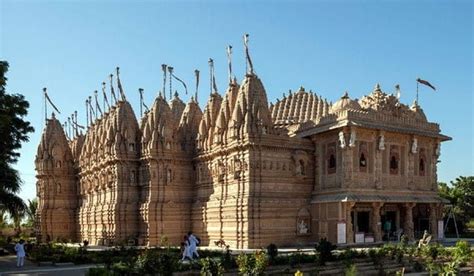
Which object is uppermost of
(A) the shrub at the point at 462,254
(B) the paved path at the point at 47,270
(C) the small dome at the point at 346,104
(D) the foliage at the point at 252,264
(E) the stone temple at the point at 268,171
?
(C) the small dome at the point at 346,104

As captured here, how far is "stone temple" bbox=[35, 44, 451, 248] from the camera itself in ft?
121

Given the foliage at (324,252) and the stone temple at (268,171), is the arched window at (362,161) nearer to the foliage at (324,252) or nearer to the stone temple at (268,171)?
the stone temple at (268,171)

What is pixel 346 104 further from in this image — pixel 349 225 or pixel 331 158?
pixel 349 225

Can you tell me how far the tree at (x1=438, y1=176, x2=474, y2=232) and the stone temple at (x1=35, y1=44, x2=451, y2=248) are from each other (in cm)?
1719

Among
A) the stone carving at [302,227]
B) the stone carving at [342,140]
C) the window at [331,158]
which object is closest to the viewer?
the stone carving at [342,140]

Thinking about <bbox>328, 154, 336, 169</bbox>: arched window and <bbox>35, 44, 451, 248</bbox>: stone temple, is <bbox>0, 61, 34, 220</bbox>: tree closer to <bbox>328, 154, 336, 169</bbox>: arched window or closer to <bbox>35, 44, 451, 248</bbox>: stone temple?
<bbox>35, 44, 451, 248</bbox>: stone temple

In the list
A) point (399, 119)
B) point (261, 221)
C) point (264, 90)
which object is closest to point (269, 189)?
point (261, 221)

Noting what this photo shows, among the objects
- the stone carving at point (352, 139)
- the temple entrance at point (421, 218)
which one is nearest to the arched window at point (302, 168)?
the stone carving at point (352, 139)

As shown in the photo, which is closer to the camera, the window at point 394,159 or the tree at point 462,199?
the window at point 394,159

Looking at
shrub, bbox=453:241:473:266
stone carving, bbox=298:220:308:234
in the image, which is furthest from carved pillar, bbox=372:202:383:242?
shrub, bbox=453:241:473:266

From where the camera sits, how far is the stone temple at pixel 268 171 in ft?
121

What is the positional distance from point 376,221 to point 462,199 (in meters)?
26.6

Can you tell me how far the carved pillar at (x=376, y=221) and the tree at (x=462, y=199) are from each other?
2122 centimetres

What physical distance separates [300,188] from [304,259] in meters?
15.7
